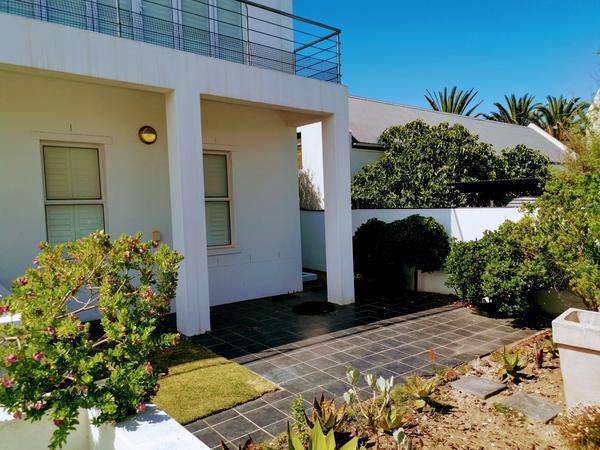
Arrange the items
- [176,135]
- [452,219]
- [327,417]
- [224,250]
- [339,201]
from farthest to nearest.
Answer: [452,219], [224,250], [339,201], [176,135], [327,417]

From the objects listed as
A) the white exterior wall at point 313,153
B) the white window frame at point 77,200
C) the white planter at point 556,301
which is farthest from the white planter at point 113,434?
the white exterior wall at point 313,153

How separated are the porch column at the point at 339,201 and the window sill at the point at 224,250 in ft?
6.76

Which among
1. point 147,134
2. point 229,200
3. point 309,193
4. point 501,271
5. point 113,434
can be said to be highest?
point 147,134

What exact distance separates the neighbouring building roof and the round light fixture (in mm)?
8373

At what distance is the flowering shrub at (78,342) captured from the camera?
2521mm

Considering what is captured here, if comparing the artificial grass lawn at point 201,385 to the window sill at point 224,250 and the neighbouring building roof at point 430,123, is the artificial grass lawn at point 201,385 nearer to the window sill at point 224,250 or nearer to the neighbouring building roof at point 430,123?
the window sill at point 224,250

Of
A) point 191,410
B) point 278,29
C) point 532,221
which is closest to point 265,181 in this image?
point 278,29

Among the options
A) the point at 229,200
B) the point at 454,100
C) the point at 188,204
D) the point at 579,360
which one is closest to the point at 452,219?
the point at 229,200

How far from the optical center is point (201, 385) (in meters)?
5.01

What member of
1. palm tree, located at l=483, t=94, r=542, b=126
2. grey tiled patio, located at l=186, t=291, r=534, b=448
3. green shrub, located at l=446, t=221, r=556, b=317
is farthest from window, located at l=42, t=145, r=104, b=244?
palm tree, located at l=483, t=94, r=542, b=126

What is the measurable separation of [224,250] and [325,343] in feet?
11.5

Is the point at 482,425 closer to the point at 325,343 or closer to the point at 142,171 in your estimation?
the point at 325,343

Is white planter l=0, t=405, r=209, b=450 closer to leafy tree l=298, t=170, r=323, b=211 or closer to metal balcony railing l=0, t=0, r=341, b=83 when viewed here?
metal balcony railing l=0, t=0, r=341, b=83

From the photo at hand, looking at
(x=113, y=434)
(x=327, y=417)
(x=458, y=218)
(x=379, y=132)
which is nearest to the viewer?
(x=113, y=434)
